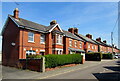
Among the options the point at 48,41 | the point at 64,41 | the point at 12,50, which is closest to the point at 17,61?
the point at 12,50

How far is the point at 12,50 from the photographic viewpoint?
2166 centimetres

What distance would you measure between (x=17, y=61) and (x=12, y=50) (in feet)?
8.43

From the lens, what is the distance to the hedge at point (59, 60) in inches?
680

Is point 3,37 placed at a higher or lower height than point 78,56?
higher

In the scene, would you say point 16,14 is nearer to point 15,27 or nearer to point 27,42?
point 15,27

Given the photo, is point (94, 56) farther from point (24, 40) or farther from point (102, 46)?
point (102, 46)

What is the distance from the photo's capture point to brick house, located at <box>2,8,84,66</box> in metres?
20.7

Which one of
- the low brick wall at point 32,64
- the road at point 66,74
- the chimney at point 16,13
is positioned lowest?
the road at point 66,74

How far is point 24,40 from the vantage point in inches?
833

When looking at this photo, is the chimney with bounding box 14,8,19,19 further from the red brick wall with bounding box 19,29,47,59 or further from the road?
the road

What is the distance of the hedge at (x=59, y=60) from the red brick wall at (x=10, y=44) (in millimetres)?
5666

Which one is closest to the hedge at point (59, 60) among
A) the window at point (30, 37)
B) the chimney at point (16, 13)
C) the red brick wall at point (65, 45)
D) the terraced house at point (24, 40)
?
the terraced house at point (24, 40)

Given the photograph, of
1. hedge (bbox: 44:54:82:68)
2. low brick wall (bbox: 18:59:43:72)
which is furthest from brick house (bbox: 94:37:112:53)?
low brick wall (bbox: 18:59:43:72)

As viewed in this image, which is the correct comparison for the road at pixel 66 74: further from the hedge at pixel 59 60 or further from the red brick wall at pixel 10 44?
the red brick wall at pixel 10 44
